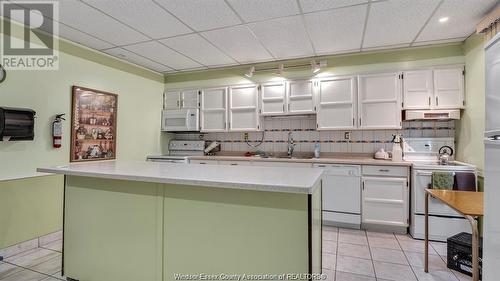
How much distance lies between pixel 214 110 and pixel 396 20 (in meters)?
2.98

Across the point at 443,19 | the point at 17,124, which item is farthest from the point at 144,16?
the point at 443,19

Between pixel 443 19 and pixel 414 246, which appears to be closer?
pixel 443 19

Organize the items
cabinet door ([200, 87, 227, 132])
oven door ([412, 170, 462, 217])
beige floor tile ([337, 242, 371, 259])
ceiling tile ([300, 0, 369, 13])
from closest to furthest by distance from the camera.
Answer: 1. ceiling tile ([300, 0, 369, 13])
2. beige floor tile ([337, 242, 371, 259])
3. oven door ([412, 170, 462, 217])
4. cabinet door ([200, 87, 227, 132])

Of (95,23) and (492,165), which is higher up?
(95,23)

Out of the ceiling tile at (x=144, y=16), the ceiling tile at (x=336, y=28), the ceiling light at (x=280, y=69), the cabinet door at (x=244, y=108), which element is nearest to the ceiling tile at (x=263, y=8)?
the ceiling tile at (x=336, y=28)

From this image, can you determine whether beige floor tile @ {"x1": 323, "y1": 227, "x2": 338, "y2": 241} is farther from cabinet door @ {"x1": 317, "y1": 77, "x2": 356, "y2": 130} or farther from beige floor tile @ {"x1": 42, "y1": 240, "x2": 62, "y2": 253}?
beige floor tile @ {"x1": 42, "y1": 240, "x2": 62, "y2": 253}

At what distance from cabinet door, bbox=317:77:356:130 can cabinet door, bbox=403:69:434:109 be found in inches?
26.2

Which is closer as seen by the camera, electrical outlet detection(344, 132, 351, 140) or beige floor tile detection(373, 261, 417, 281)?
beige floor tile detection(373, 261, 417, 281)

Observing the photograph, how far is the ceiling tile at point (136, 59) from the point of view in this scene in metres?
3.56

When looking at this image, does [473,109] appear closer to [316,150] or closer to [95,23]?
[316,150]

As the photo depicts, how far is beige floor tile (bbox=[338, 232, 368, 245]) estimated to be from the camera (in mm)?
2967

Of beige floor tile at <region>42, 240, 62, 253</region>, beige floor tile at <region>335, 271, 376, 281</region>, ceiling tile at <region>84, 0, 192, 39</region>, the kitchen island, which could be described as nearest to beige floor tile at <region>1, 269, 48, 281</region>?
the kitchen island

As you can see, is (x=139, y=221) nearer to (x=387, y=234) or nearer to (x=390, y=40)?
(x=387, y=234)

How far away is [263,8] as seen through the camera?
7.86 ft
